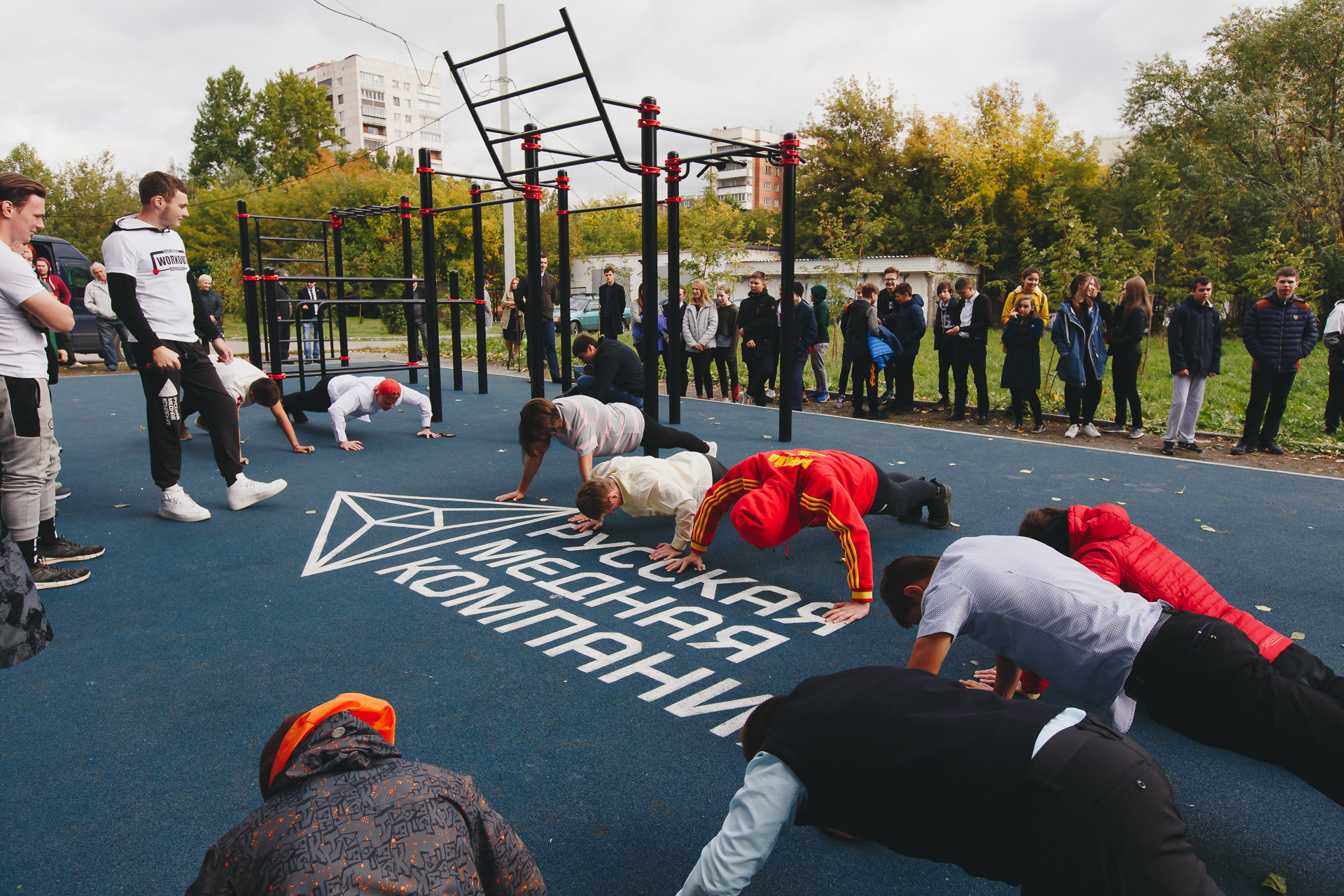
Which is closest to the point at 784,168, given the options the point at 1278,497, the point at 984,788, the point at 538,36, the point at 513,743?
the point at 538,36

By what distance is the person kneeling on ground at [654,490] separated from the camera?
4.40 metres

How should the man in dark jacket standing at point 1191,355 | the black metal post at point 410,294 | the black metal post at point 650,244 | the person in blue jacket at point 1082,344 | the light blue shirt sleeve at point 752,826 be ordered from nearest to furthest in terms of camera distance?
the light blue shirt sleeve at point 752,826, the black metal post at point 650,244, the man in dark jacket standing at point 1191,355, the person in blue jacket at point 1082,344, the black metal post at point 410,294

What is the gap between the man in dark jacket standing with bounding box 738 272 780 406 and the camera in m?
10.1

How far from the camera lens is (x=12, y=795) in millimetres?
2484

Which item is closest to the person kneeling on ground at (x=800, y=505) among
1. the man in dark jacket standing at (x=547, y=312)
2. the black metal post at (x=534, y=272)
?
the black metal post at (x=534, y=272)

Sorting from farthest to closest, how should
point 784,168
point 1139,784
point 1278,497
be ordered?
1. point 784,168
2. point 1278,497
3. point 1139,784

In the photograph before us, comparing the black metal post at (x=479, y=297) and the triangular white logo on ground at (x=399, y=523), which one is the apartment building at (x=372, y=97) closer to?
the black metal post at (x=479, y=297)

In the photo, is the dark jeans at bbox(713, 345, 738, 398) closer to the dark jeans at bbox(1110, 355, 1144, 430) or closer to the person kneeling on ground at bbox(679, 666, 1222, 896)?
the dark jeans at bbox(1110, 355, 1144, 430)

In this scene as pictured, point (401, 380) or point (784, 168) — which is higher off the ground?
point (784, 168)

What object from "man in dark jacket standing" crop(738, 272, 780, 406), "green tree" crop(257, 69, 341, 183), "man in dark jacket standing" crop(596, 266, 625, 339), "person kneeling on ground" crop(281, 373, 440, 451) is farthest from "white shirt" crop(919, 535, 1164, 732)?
"green tree" crop(257, 69, 341, 183)

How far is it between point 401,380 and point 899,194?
31.4m

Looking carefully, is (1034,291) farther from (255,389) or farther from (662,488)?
(255,389)

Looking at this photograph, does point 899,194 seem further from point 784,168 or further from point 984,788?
point 984,788

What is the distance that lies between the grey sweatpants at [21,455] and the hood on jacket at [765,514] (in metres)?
3.21
